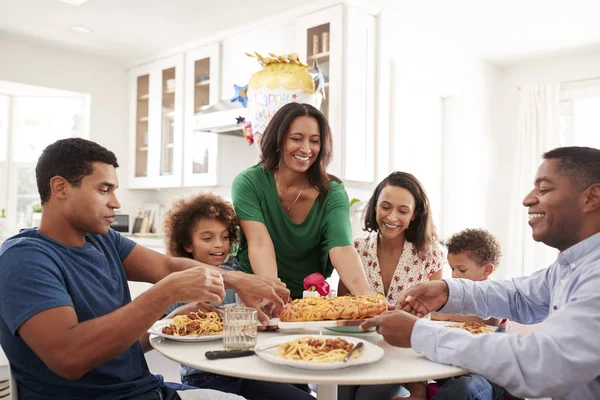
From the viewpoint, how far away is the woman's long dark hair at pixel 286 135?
221 centimetres

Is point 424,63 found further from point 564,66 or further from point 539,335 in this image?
point 539,335

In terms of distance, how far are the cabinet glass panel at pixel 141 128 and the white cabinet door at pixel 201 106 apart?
0.70 metres

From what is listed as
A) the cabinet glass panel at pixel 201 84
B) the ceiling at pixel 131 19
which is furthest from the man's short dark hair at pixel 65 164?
the cabinet glass panel at pixel 201 84

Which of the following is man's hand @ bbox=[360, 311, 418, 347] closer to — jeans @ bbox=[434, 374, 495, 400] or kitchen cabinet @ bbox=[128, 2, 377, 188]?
jeans @ bbox=[434, 374, 495, 400]

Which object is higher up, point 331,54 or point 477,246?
point 331,54

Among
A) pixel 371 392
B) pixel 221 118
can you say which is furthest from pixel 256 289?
pixel 221 118

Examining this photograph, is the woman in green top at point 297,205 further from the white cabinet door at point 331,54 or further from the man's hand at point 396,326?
the white cabinet door at point 331,54

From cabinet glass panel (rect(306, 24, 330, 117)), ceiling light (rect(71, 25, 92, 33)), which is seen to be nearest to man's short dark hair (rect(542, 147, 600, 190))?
cabinet glass panel (rect(306, 24, 330, 117))

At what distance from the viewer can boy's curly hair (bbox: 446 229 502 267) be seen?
2.54 m

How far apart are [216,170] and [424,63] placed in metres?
2.05

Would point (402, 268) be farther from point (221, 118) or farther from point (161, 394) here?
point (221, 118)

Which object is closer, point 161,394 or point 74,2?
point 161,394

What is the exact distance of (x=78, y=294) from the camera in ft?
4.35

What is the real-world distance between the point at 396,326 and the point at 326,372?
26 centimetres
